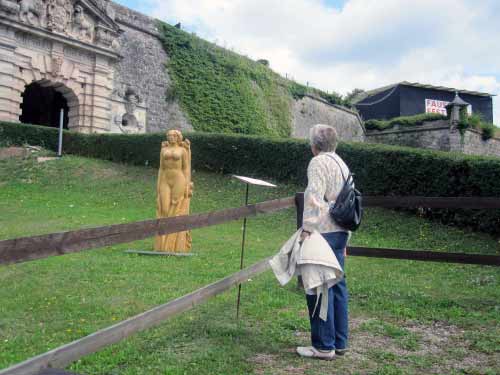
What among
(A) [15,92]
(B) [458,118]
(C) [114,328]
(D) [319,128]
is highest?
(B) [458,118]

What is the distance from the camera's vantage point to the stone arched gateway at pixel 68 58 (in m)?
17.5

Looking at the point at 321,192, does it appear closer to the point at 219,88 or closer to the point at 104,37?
the point at 104,37

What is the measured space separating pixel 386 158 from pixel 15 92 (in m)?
14.1

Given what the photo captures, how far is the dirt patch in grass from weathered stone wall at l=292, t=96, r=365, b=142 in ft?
87.7

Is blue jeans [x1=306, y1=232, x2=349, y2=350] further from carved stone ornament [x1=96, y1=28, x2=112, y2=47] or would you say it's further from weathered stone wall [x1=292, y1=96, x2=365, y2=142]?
weathered stone wall [x1=292, y1=96, x2=365, y2=142]

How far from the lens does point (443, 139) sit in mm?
30547

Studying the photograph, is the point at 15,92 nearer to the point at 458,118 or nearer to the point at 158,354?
the point at 158,354

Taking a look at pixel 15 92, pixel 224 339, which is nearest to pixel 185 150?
pixel 224 339

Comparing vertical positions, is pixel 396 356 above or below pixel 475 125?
below

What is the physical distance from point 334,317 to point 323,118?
30.6 metres

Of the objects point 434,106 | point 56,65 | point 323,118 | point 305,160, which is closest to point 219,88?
point 56,65

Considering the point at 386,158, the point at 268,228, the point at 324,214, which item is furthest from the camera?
the point at 386,158

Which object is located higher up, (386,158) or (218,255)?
(386,158)

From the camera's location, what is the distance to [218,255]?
787 centimetres
